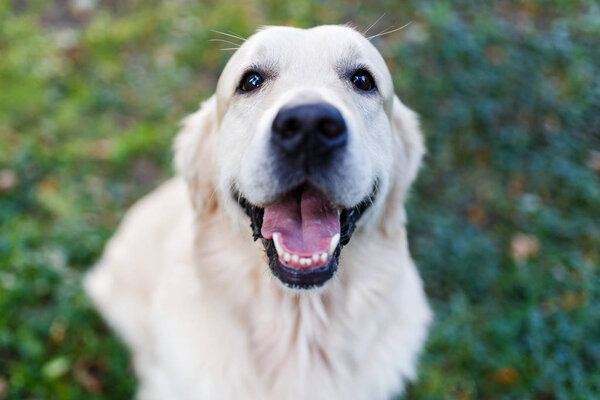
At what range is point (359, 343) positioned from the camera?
2.34 metres

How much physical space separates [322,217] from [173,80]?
323cm

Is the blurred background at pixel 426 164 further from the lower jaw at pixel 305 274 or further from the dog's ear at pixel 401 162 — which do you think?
the lower jaw at pixel 305 274

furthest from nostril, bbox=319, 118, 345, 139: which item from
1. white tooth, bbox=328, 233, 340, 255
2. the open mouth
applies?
white tooth, bbox=328, 233, 340, 255

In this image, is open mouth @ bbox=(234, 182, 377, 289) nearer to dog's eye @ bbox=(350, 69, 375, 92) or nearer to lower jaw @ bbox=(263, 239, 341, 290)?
lower jaw @ bbox=(263, 239, 341, 290)

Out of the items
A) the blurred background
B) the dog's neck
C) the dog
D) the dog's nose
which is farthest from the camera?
the blurred background

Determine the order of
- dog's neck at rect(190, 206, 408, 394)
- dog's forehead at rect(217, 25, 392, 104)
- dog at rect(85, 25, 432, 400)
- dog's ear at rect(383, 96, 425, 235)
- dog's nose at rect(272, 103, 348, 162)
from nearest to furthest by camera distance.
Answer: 1. dog's nose at rect(272, 103, 348, 162)
2. dog at rect(85, 25, 432, 400)
3. dog's forehead at rect(217, 25, 392, 104)
4. dog's neck at rect(190, 206, 408, 394)
5. dog's ear at rect(383, 96, 425, 235)

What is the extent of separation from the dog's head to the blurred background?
1536mm

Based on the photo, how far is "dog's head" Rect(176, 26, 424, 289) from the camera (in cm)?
179

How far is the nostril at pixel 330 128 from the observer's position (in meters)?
1.71

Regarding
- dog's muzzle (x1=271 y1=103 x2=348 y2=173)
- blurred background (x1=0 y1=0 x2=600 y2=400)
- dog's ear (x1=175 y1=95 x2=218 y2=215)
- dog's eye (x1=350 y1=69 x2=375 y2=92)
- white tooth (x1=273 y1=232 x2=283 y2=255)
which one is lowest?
blurred background (x1=0 y1=0 x2=600 y2=400)

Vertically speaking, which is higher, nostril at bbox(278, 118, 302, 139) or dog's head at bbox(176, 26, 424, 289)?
nostril at bbox(278, 118, 302, 139)

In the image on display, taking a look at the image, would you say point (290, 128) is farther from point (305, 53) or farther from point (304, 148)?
point (305, 53)

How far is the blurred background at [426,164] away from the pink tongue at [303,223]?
1758mm

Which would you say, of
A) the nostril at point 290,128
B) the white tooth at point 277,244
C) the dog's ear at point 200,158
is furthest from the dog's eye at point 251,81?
the white tooth at point 277,244
